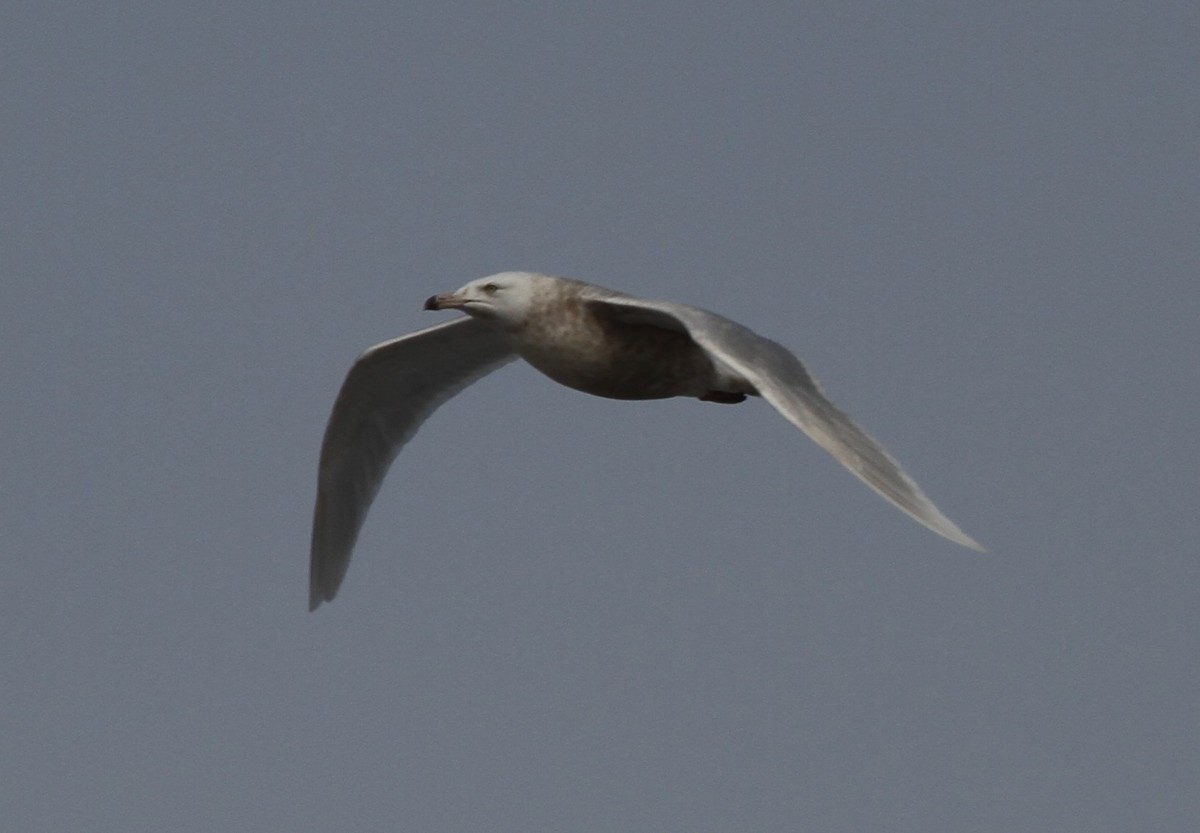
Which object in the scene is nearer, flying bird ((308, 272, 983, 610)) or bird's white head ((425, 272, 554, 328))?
flying bird ((308, 272, 983, 610))

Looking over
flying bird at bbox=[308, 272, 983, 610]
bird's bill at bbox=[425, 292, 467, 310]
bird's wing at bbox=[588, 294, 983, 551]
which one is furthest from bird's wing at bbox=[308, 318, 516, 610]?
bird's wing at bbox=[588, 294, 983, 551]

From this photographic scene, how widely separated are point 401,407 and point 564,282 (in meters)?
4.28

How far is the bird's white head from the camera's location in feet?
51.2

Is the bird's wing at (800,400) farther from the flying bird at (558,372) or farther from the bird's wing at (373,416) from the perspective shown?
the bird's wing at (373,416)

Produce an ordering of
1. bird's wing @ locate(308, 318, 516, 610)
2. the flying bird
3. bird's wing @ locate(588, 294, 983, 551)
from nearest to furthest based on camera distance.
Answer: bird's wing @ locate(588, 294, 983, 551)
the flying bird
bird's wing @ locate(308, 318, 516, 610)

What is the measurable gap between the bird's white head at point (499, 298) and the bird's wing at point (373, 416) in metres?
2.54

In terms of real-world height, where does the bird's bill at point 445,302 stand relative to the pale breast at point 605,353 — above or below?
above

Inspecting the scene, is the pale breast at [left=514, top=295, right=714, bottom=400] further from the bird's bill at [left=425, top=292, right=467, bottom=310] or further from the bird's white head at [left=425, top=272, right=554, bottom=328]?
the bird's bill at [left=425, top=292, right=467, bottom=310]

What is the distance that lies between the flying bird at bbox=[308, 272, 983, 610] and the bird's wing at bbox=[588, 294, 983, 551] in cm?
1

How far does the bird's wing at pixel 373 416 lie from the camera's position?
18.8m

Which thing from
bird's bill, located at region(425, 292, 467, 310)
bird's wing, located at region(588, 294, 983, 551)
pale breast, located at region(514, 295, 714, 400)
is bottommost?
bird's wing, located at region(588, 294, 983, 551)

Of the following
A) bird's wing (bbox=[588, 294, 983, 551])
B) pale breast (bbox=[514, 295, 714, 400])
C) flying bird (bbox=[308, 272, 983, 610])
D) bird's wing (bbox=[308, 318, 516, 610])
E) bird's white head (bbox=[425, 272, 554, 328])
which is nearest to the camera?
bird's wing (bbox=[588, 294, 983, 551])

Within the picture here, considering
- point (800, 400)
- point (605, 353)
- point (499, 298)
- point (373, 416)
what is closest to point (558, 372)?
point (605, 353)

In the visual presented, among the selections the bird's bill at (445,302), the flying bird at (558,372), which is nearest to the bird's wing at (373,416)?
the flying bird at (558,372)
